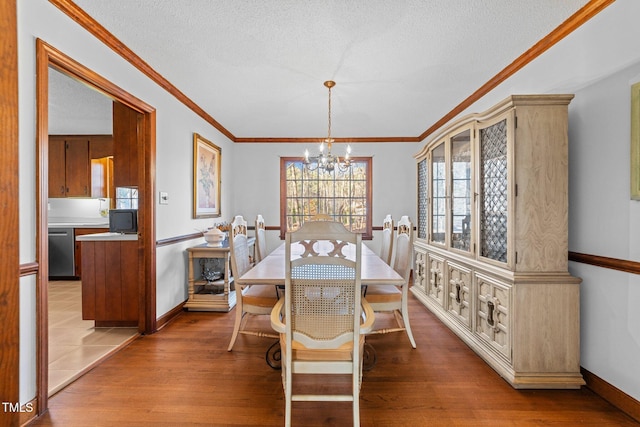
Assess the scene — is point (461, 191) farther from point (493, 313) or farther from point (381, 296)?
point (381, 296)

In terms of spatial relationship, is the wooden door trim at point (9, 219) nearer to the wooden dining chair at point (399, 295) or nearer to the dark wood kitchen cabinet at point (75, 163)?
the wooden dining chair at point (399, 295)

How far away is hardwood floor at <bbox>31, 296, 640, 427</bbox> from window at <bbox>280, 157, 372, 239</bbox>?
304 centimetres

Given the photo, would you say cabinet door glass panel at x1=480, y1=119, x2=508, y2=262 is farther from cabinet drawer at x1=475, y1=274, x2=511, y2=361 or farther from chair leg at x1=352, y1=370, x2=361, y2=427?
chair leg at x1=352, y1=370, x2=361, y2=427

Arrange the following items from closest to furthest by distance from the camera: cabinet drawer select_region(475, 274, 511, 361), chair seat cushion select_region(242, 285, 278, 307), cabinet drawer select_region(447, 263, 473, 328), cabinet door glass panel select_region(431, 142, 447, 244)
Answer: cabinet drawer select_region(475, 274, 511, 361) → chair seat cushion select_region(242, 285, 278, 307) → cabinet drawer select_region(447, 263, 473, 328) → cabinet door glass panel select_region(431, 142, 447, 244)

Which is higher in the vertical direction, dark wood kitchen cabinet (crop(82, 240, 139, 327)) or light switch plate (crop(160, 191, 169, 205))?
light switch plate (crop(160, 191, 169, 205))

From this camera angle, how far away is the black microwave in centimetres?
300

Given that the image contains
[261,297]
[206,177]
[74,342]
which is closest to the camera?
[261,297]

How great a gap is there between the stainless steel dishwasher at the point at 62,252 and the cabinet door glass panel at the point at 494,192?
5696 mm

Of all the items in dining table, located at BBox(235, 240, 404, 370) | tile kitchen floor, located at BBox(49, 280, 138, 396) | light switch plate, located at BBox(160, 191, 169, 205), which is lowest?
tile kitchen floor, located at BBox(49, 280, 138, 396)

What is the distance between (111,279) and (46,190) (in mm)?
1390

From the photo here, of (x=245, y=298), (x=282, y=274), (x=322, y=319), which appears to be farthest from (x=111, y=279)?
(x=322, y=319)

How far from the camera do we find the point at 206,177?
420 cm

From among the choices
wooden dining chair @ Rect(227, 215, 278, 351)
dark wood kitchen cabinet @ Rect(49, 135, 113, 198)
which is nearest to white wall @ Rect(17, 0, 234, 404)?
wooden dining chair @ Rect(227, 215, 278, 351)

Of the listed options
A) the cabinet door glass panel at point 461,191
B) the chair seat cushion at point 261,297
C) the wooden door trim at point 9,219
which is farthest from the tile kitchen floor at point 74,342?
the cabinet door glass panel at point 461,191
